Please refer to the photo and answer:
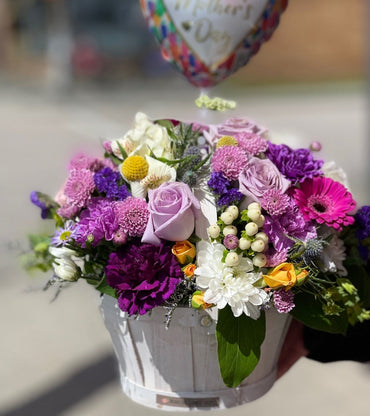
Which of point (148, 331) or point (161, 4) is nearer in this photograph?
point (148, 331)

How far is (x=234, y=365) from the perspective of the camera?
1.11 m

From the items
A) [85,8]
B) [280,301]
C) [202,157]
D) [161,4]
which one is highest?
[161,4]

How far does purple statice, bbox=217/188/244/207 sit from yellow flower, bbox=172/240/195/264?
0.09 metres

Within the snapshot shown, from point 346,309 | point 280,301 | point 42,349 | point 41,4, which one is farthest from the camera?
point 41,4

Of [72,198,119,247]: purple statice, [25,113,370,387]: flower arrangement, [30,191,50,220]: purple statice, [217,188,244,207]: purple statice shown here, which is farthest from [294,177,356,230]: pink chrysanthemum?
[30,191,50,220]: purple statice

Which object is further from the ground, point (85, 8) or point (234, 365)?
point (234, 365)

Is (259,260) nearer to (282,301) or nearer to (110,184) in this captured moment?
(282,301)

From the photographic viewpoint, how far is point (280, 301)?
1.08m

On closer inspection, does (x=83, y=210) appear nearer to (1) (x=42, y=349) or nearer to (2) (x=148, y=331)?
(2) (x=148, y=331)

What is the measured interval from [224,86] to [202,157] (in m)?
9.68

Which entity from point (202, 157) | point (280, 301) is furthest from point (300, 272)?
point (202, 157)

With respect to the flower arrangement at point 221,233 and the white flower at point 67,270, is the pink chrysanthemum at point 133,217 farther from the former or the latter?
the white flower at point 67,270

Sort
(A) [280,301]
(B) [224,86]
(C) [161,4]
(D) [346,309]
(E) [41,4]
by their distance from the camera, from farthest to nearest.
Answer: (E) [41,4], (B) [224,86], (C) [161,4], (D) [346,309], (A) [280,301]

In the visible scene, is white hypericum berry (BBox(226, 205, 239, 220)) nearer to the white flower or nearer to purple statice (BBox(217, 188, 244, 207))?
purple statice (BBox(217, 188, 244, 207))
